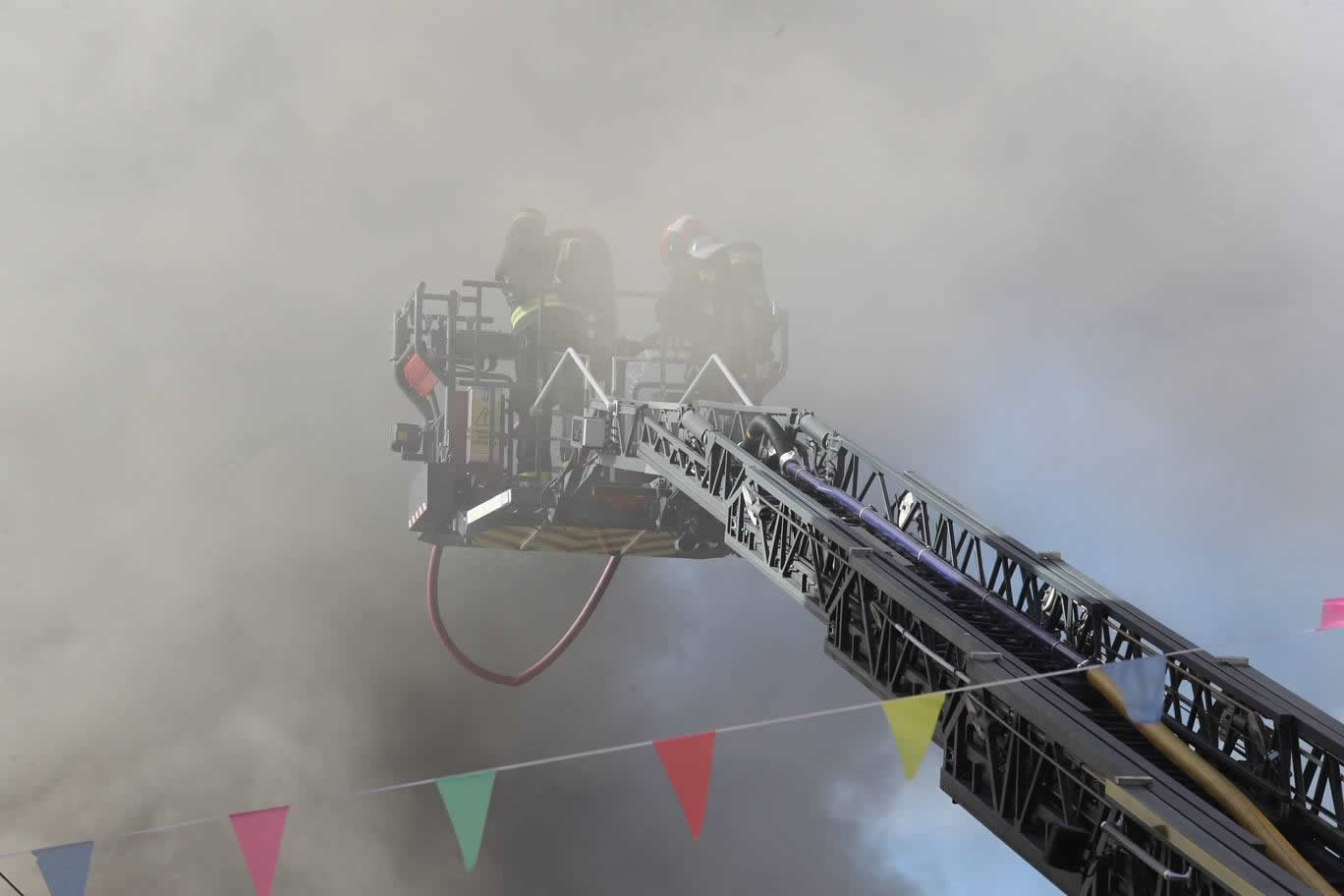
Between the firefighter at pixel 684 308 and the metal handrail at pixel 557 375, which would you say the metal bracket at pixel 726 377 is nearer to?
the metal handrail at pixel 557 375

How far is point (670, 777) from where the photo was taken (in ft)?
29.4

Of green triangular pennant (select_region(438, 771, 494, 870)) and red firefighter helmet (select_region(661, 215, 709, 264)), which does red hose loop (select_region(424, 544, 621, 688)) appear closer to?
red firefighter helmet (select_region(661, 215, 709, 264))

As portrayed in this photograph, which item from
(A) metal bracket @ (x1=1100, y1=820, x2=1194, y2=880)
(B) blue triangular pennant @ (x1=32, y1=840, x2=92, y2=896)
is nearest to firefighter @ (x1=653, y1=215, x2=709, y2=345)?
(A) metal bracket @ (x1=1100, y1=820, x2=1194, y2=880)

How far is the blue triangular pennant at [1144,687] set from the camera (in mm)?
9609

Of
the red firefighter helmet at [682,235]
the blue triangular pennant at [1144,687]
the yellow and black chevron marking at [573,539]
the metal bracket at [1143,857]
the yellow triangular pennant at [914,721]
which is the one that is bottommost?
the yellow and black chevron marking at [573,539]

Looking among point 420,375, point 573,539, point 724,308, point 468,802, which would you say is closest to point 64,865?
point 468,802

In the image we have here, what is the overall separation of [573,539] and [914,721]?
38.2ft

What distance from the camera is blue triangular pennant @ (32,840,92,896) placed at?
332 inches

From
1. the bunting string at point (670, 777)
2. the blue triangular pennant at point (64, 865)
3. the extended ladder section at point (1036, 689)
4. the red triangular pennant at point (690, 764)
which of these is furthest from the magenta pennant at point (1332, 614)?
the blue triangular pennant at point (64, 865)

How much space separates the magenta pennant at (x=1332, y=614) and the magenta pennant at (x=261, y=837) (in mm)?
9081

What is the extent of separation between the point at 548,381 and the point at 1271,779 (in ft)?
38.8

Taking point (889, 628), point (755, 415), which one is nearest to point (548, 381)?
point (755, 415)

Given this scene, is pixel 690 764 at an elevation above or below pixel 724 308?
below

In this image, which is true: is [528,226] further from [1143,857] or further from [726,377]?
[1143,857]
